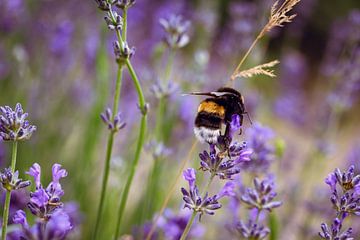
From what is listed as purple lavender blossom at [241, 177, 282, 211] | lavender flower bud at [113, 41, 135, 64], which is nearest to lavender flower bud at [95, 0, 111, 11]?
lavender flower bud at [113, 41, 135, 64]

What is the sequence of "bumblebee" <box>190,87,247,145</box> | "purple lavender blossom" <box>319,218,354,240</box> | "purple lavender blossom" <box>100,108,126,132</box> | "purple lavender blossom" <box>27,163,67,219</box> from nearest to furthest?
"purple lavender blossom" <box>27,163,67,219</box> → "purple lavender blossom" <box>319,218,354,240</box> → "bumblebee" <box>190,87,247,145</box> → "purple lavender blossom" <box>100,108,126,132</box>

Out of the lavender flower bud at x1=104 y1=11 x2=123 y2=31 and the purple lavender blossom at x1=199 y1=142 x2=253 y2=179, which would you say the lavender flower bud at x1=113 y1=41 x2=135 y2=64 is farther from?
the purple lavender blossom at x1=199 y1=142 x2=253 y2=179

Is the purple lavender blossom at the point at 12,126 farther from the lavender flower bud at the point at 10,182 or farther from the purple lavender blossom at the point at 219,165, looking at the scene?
the purple lavender blossom at the point at 219,165

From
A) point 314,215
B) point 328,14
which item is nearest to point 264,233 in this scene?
point 314,215

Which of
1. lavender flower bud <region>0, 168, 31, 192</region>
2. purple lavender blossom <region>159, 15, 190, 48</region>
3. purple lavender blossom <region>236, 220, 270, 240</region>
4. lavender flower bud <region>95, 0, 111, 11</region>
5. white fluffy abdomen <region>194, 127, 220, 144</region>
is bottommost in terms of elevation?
purple lavender blossom <region>236, 220, 270, 240</region>

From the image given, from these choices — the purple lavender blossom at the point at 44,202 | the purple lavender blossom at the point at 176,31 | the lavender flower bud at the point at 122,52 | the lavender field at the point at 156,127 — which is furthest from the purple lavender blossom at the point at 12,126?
the purple lavender blossom at the point at 176,31

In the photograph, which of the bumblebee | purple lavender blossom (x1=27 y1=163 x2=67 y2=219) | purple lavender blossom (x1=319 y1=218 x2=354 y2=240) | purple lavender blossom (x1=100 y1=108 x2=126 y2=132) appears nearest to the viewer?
purple lavender blossom (x1=27 y1=163 x2=67 y2=219)

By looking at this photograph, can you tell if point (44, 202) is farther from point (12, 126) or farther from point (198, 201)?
point (198, 201)

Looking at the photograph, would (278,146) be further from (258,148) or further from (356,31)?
(356,31)
